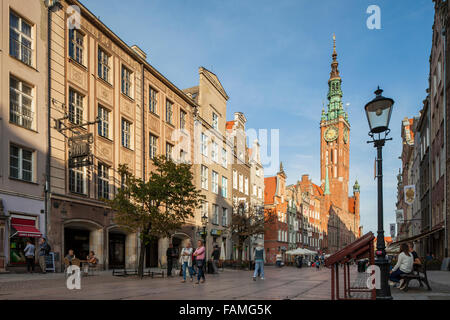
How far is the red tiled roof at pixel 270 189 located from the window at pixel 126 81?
4069 centimetres

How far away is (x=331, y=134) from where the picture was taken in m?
130

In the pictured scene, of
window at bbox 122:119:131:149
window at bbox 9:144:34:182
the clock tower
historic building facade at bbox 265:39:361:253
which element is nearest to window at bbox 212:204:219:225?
window at bbox 122:119:131:149

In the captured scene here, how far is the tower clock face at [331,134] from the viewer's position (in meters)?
129

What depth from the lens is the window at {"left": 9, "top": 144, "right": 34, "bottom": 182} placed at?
61.8 feet

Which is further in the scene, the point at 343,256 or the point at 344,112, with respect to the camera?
the point at 344,112

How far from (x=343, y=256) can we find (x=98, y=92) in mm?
20154

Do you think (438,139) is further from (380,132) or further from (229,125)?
(229,125)

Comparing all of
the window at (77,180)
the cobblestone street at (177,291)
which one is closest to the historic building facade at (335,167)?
the window at (77,180)

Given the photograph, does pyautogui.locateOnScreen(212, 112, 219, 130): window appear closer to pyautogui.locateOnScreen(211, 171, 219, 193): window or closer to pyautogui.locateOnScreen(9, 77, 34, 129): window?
pyautogui.locateOnScreen(211, 171, 219, 193): window

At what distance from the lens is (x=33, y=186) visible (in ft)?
Answer: 64.3

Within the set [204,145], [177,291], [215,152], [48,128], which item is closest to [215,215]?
[215,152]
